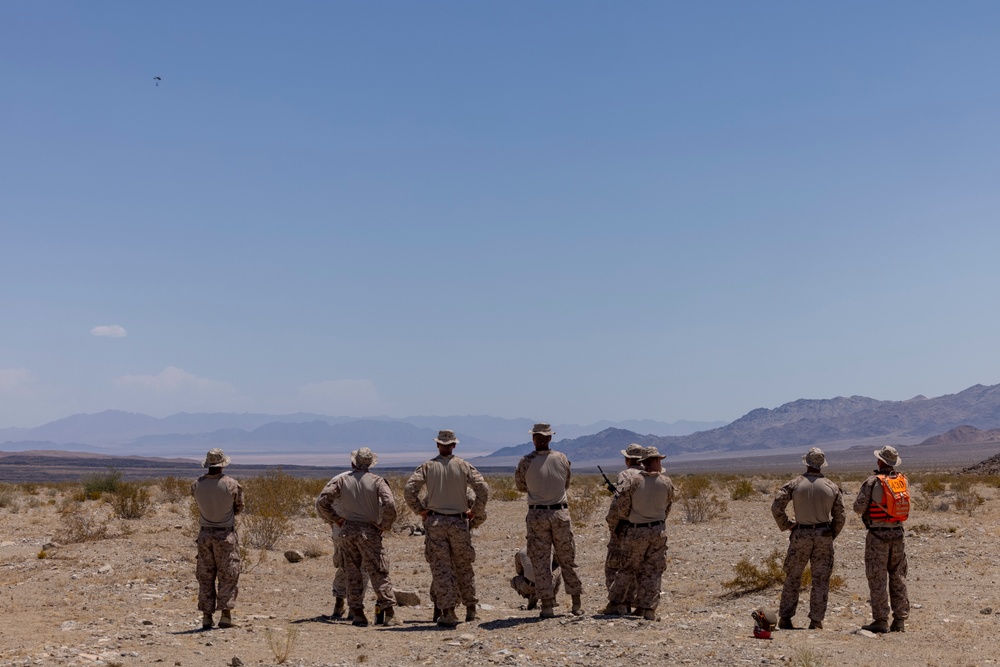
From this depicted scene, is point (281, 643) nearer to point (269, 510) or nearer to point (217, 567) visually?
point (217, 567)

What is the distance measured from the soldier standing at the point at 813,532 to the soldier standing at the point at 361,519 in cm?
468

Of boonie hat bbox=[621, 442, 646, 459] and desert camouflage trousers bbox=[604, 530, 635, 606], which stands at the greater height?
boonie hat bbox=[621, 442, 646, 459]

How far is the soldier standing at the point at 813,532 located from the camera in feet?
36.7

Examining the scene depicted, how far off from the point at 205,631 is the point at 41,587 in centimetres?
520

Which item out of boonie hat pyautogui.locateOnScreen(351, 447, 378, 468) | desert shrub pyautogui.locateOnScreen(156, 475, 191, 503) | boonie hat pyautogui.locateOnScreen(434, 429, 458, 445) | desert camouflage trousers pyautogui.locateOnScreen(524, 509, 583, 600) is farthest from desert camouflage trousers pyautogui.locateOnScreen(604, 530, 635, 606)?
desert shrub pyautogui.locateOnScreen(156, 475, 191, 503)

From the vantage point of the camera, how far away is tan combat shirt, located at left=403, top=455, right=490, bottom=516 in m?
11.4

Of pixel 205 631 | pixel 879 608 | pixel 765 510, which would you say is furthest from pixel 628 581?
pixel 765 510

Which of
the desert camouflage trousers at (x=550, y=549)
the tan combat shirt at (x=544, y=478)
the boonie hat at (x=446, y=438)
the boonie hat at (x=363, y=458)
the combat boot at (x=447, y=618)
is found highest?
the boonie hat at (x=446, y=438)

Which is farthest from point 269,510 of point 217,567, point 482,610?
point 217,567

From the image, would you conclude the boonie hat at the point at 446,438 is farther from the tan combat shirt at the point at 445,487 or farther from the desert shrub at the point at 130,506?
the desert shrub at the point at 130,506

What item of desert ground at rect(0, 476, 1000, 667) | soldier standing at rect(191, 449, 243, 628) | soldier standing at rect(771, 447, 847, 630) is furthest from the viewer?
soldier standing at rect(191, 449, 243, 628)

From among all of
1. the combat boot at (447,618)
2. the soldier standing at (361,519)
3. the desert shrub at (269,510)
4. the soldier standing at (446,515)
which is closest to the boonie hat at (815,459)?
the soldier standing at (446,515)

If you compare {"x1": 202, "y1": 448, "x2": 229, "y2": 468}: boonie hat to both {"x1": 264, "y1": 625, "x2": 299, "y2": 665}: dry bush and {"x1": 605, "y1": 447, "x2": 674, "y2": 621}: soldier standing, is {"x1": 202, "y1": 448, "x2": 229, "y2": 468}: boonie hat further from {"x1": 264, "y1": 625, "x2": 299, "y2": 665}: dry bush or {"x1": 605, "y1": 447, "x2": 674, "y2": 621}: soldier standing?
{"x1": 605, "y1": 447, "x2": 674, "y2": 621}: soldier standing

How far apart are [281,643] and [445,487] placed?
2.52 metres
